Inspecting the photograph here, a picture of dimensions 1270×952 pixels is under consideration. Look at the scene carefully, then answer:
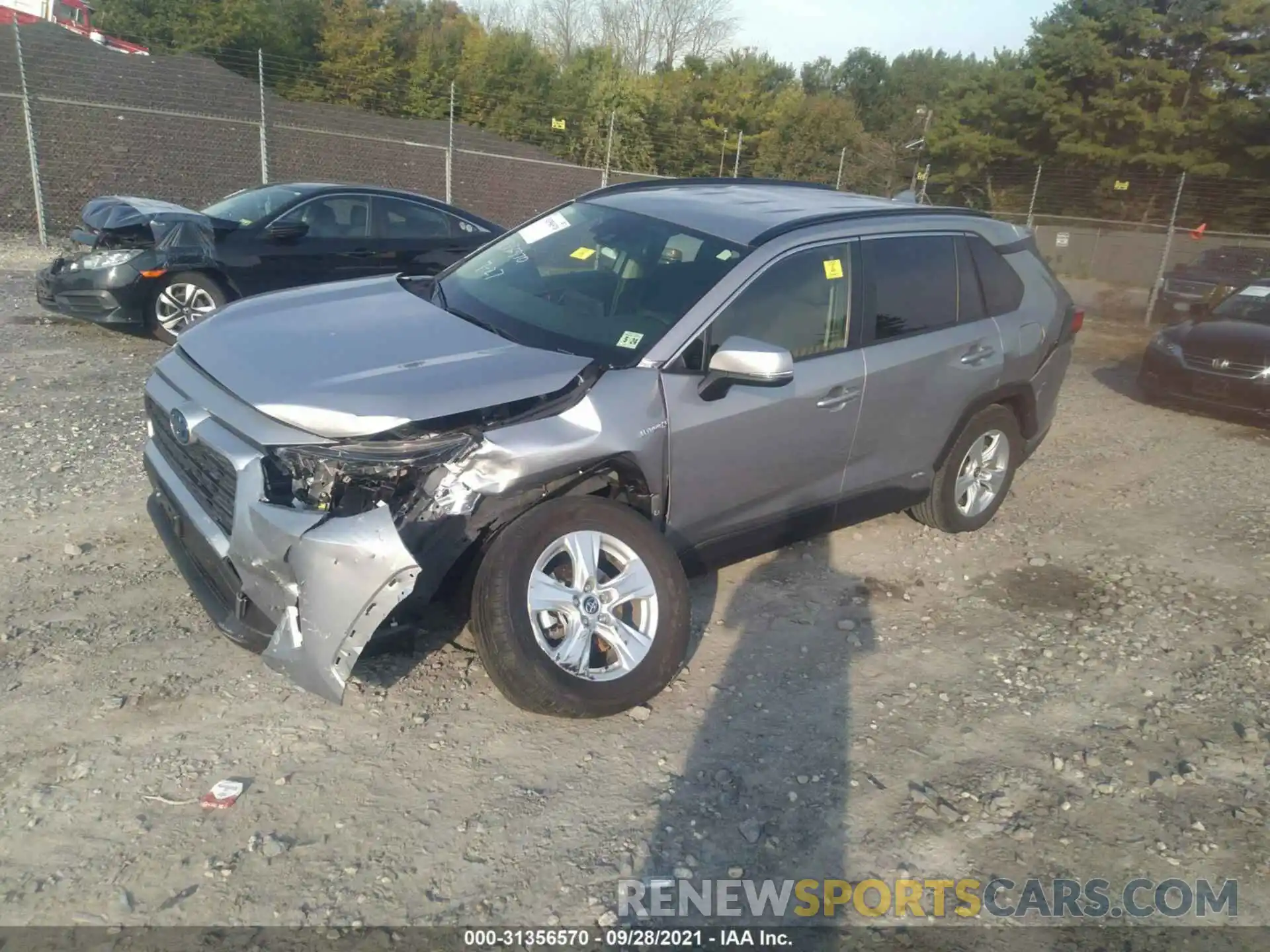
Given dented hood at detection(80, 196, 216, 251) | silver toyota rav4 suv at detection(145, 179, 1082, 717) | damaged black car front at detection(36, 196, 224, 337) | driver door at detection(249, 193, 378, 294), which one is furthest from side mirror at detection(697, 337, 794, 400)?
dented hood at detection(80, 196, 216, 251)

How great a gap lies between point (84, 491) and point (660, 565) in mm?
3295

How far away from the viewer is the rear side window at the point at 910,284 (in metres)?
4.51

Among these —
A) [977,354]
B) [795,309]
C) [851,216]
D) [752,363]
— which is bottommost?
[977,354]

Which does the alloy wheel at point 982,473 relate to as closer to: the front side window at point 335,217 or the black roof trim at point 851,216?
the black roof trim at point 851,216

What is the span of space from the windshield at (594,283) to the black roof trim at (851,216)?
20 cm

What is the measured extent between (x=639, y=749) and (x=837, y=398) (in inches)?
70.9

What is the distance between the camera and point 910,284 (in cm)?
472

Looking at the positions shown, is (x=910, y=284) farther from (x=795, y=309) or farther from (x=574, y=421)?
(x=574, y=421)

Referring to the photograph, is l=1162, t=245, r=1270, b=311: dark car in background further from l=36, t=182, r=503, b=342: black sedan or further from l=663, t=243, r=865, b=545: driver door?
l=663, t=243, r=865, b=545: driver door

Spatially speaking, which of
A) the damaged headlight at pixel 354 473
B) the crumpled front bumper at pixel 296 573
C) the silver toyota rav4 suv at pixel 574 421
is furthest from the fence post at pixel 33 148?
the damaged headlight at pixel 354 473

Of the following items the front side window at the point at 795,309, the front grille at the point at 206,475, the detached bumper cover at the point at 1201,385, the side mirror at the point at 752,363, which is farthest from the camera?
the detached bumper cover at the point at 1201,385

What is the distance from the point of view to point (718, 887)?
2.82 metres

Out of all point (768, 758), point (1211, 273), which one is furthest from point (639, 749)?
point (1211, 273)

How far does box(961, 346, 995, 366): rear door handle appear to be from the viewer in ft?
16.2
